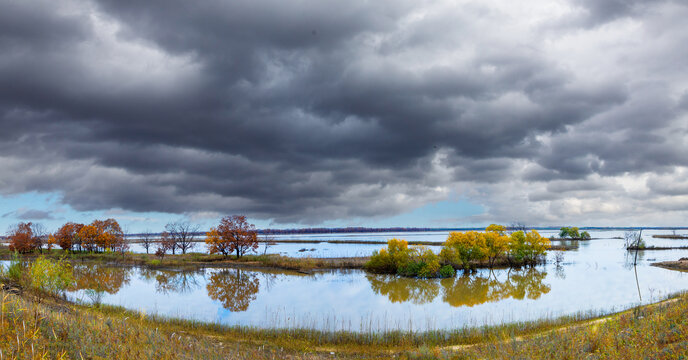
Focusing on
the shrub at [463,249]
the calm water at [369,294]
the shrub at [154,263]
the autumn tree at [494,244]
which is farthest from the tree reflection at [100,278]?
the autumn tree at [494,244]

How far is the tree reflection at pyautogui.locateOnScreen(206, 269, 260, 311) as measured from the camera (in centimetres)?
2966

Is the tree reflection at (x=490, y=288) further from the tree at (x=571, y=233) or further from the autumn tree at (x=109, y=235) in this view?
the tree at (x=571, y=233)

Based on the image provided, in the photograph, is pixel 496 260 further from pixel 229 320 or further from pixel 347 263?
pixel 229 320

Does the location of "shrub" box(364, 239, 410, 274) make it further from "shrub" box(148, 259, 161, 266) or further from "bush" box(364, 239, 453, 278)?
"shrub" box(148, 259, 161, 266)

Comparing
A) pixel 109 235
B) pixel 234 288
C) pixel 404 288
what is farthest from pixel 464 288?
pixel 109 235

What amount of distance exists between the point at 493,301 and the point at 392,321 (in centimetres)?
1247

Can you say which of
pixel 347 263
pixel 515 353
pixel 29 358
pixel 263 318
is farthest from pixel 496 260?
pixel 29 358

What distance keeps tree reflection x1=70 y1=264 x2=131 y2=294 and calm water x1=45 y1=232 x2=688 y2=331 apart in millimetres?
106

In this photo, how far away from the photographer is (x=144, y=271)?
51.2 metres

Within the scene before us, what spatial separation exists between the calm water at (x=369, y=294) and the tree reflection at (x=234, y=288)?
3.6 inches

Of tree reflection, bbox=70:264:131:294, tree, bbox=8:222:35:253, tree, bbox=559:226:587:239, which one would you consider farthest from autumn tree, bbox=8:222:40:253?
tree, bbox=559:226:587:239

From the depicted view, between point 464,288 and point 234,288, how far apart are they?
23661 mm

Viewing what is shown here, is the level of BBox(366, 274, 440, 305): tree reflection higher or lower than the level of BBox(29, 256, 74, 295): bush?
lower

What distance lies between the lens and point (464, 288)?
3738 centimetres
